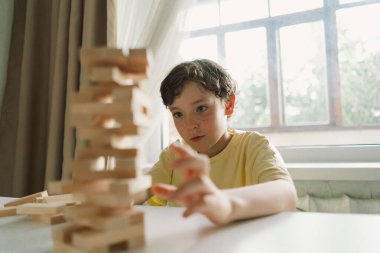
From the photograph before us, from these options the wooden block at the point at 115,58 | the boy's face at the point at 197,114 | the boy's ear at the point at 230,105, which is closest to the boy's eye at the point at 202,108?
the boy's face at the point at 197,114

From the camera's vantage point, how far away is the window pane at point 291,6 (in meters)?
1.64

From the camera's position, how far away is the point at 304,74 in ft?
5.49

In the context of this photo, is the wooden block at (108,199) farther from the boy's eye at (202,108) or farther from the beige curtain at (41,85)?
the beige curtain at (41,85)

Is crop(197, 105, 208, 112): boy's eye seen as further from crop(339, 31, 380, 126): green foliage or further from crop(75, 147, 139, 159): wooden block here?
crop(339, 31, 380, 126): green foliage

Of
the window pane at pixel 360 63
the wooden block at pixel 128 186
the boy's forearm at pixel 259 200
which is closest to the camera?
the wooden block at pixel 128 186

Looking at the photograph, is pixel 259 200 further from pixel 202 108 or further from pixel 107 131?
pixel 202 108

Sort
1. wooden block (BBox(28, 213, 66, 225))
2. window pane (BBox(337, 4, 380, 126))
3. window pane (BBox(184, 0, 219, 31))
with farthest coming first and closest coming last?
1. window pane (BBox(184, 0, 219, 31))
2. window pane (BBox(337, 4, 380, 126))
3. wooden block (BBox(28, 213, 66, 225))

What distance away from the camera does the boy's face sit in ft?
3.52

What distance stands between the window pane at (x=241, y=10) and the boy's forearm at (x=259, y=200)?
4.25 ft

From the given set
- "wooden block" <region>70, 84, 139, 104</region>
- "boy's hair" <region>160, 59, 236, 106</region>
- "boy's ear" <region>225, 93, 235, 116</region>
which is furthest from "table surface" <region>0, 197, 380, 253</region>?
"boy's ear" <region>225, 93, 235, 116</region>

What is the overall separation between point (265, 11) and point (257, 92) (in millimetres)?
436

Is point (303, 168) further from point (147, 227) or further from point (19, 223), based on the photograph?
point (19, 223)

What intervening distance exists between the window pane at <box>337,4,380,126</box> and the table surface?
3.72 feet

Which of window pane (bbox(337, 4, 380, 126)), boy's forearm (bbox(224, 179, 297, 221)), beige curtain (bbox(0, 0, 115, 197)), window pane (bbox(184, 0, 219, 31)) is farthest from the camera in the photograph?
window pane (bbox(184, 0, 219, 31))
